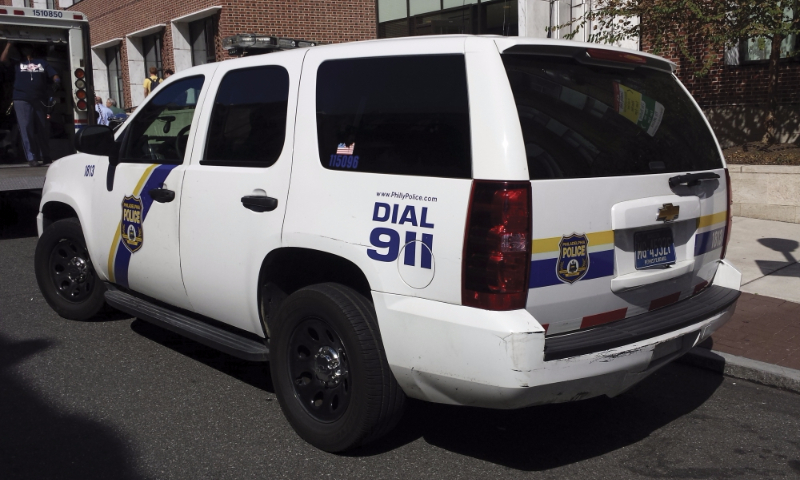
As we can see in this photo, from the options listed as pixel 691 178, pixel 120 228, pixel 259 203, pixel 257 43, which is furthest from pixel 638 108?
pixel 120 228

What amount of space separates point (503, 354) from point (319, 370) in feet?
3.60

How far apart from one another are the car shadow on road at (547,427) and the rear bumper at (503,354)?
2.03 feet

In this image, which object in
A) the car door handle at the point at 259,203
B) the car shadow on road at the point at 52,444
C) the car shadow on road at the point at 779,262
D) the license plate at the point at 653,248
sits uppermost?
the car door handle at the point at 259,203

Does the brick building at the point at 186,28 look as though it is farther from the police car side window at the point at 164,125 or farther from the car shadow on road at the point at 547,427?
the car shadow on road at the point at 547,427

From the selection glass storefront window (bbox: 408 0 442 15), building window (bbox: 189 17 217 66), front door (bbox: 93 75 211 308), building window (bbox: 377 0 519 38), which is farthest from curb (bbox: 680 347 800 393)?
building window (bbox: 189 17 217 66)

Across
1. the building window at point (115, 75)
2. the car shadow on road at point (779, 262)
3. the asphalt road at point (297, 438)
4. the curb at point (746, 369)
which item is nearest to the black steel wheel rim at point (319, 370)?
the asphalt road at point (297, 438)

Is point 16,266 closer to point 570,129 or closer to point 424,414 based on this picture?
point 424,414

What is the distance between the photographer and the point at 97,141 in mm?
5242

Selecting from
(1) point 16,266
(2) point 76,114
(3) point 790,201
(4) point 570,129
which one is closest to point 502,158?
(4) point 570,129

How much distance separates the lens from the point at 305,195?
380 cm

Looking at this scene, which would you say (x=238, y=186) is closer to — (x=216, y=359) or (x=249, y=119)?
(x=249, y=119)

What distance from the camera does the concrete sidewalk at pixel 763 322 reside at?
502 centimetres

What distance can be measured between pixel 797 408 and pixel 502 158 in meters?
2.75

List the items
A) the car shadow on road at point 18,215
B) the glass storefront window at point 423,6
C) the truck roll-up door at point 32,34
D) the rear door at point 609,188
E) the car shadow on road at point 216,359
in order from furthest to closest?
the glass storefront window at point 423,6
the car shadow on road at point 18,215
the truck roll-up door at point 32,34
the car shadow on road at point 216,359
the rear door at point 609,188
